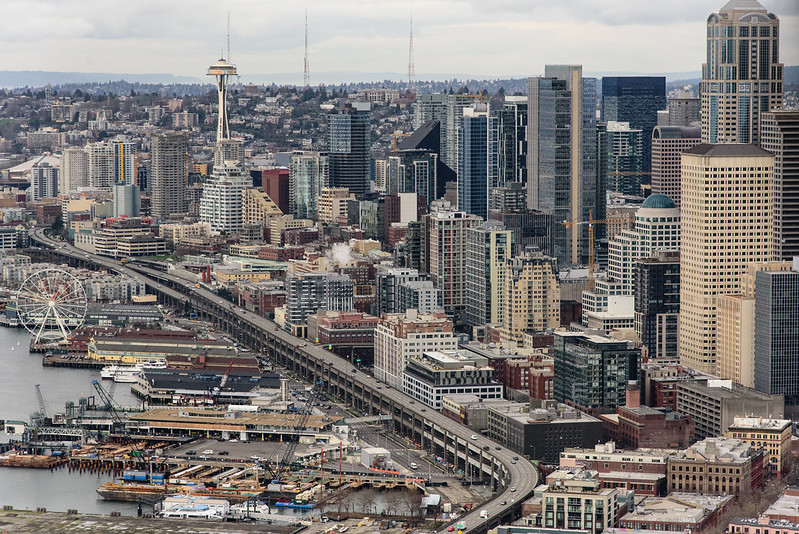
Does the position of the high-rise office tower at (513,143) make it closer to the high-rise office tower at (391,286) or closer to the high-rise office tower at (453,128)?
the high-rise office tower at (453,128)

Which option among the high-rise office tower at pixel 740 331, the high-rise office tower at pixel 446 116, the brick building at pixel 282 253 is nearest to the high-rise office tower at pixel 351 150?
the high-rise office tower at pixel 446 116

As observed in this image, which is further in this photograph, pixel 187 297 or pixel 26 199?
pixel 26 199

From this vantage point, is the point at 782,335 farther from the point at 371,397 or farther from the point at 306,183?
the point at 306,183

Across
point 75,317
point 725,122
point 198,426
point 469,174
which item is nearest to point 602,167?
point 725,122

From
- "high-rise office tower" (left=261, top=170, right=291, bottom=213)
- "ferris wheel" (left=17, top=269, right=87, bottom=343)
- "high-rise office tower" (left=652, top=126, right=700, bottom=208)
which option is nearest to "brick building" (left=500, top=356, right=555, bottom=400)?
"ferris wheel" (left=17, top=269, right=87, bottom=343)

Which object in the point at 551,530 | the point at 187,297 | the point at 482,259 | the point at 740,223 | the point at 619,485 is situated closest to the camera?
the point at 551,530

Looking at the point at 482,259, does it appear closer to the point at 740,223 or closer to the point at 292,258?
the point at 740,223

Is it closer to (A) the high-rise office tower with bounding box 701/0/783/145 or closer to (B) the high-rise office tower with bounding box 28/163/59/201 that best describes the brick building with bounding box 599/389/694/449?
(A) the high-rise office tower with bounding box 701/0/783/145

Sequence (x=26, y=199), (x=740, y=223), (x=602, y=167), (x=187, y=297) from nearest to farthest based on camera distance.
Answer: (x=740, y=223) < (x=187, y=297) < (x=602, y=167) < (x=26, y=199)
